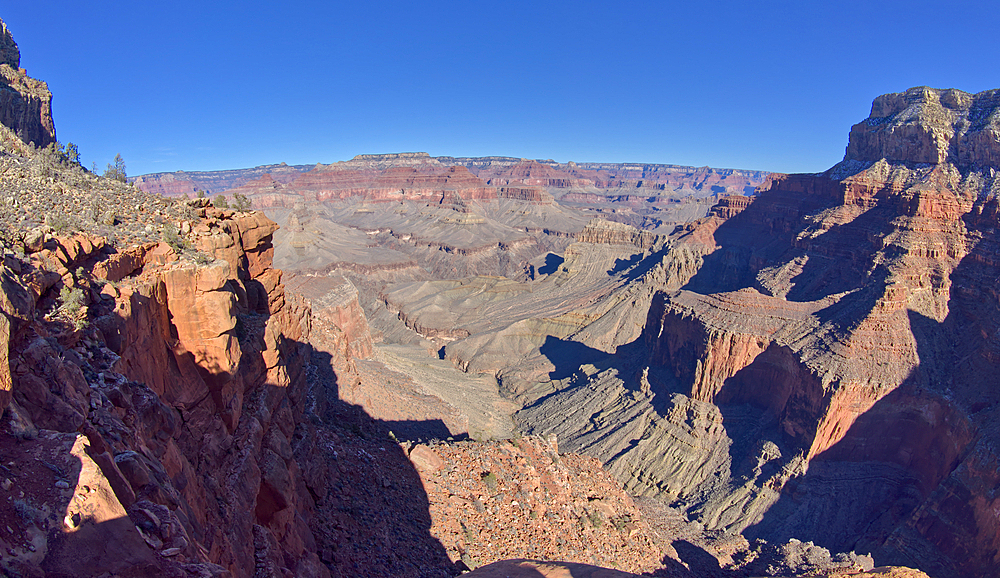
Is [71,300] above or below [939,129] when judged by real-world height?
below

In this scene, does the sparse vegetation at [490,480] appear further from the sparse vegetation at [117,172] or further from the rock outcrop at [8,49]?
the rock outcrop at [8,49]

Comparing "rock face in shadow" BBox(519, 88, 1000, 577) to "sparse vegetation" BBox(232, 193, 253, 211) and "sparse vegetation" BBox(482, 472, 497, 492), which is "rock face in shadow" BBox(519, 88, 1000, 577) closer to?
"sparse vegetation" BBox(482, 472, 497, 492)

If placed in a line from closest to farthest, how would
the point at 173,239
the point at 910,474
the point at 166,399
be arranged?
the point at 166,399 < the point at 173,239 < the point at 910,474

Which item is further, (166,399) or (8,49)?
(8,49)

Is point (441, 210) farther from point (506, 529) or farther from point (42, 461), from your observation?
point (42, 461)

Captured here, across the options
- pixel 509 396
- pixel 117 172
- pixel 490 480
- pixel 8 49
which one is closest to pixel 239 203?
pixel 117 172

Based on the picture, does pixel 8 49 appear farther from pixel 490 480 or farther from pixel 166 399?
pixel 490 480

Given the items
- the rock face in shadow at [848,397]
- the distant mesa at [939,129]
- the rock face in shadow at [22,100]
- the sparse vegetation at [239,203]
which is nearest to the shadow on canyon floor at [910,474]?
the rock face in shadow at [848,397]

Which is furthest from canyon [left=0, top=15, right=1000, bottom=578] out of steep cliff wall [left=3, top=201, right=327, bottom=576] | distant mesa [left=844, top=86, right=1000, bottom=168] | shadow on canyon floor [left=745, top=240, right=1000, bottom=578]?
distant mesa [left=844, top=86, right=1000, bottom=168]
